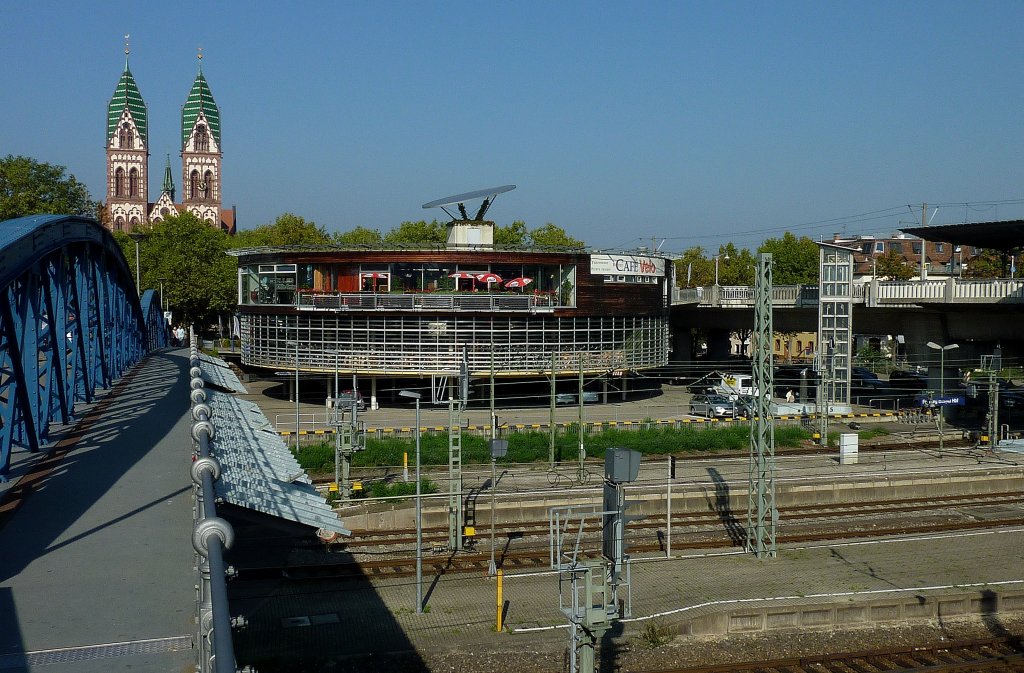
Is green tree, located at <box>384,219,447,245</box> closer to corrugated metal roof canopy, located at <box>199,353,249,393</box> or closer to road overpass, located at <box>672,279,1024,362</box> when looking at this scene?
road overpass, located at <box>672,279,1024,362</box>

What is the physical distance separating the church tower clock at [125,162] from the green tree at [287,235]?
181 feet

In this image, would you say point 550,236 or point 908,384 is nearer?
point 908,384

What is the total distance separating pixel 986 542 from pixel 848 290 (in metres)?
22.2

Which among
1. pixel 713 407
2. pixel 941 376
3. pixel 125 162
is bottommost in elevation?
pixel 713 407

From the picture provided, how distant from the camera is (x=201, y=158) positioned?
152750 mm

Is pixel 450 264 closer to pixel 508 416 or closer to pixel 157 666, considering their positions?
pixel 508 416

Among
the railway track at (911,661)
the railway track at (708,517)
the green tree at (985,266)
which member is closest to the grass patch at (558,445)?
the railway track at (708,517)

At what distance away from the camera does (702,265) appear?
92875 millimetres

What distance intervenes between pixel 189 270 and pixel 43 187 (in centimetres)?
1498

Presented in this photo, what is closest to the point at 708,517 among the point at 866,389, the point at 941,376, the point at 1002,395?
the point at 941,376

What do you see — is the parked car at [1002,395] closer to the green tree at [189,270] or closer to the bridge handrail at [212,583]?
the bridge handrail at [212,583]

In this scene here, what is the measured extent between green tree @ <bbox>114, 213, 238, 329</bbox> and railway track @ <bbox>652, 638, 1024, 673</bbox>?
219 ft

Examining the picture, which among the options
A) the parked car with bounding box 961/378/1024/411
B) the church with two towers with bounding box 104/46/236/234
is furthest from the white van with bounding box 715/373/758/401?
the church with two towers with bounding box 104/46/236/234

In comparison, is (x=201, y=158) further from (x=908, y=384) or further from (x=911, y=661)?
(x=911, y=661)
